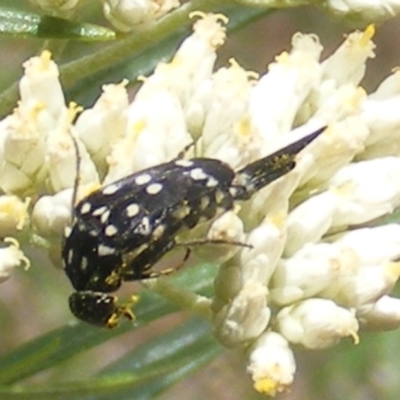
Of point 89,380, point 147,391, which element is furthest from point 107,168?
point 147,391

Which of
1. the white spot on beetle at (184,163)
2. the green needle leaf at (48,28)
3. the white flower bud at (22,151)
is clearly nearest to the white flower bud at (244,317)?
the white spot on beetle at (184,163)

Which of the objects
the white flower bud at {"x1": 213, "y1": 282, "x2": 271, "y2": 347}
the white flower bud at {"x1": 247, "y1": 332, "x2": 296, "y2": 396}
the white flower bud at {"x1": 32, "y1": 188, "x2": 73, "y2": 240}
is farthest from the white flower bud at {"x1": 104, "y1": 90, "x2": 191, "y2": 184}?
the white flower bud at {"x1": 247, "y1": 332, "x2": 296, "y2": 396}

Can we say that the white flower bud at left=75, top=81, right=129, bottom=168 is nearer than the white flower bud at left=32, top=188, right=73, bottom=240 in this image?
No

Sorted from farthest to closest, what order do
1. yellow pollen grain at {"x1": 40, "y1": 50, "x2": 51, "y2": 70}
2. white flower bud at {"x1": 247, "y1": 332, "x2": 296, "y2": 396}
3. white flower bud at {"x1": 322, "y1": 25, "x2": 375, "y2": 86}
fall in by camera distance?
white flower bud at {"x1": 322, "y1": 25, "x2": 375, "y2": 86}
yellow pollen grain at {"x1": 40, "y1": 50, "x2": 51, "y2": 70}
white flower bud at {"x1": 247, "y1": 332, "x2": 296, "y2": 396}

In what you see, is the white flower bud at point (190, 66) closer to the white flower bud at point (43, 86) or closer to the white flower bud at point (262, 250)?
the white flower bud at point (43, 86)

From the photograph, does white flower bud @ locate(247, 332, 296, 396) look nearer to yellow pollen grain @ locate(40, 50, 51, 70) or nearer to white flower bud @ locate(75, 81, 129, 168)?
white flower bud @ locate(75, 81, 129, 168)
